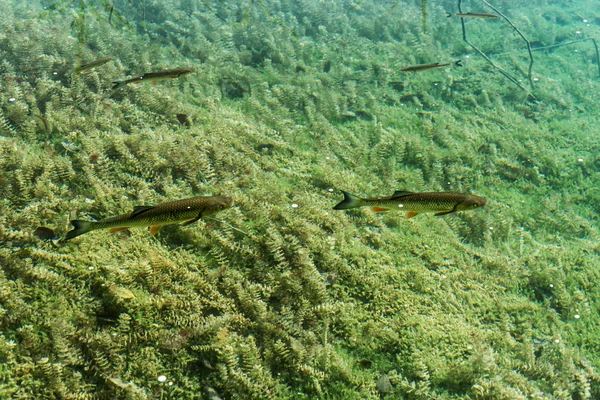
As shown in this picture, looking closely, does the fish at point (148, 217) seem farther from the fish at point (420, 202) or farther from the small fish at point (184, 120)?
the small fish at point (184, 120)

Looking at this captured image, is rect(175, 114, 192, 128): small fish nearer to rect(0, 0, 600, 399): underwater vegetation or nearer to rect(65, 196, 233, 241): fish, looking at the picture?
rect(0, 0, 600, 399): underwater vegetation

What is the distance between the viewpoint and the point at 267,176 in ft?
19.1

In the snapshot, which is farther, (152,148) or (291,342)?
(152,148)

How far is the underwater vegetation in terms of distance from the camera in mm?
3686

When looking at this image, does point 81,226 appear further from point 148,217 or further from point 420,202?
point 420,202

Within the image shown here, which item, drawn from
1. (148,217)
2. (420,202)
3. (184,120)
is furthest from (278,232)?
(184,120)

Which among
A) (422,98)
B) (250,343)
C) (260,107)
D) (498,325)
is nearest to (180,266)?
(250,343)

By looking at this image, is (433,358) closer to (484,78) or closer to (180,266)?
(180,266)

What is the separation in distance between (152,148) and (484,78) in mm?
8724

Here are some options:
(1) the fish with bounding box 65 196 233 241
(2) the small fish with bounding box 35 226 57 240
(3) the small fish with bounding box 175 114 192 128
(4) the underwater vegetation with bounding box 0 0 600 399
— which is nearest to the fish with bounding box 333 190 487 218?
(1) the fish with bounding box 65 196 233 241

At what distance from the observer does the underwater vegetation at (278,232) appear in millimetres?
3686

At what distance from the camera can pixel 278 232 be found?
15.7 ft

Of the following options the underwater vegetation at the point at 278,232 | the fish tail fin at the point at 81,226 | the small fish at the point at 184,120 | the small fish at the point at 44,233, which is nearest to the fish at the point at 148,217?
the fish tail fin at the point at 81,226

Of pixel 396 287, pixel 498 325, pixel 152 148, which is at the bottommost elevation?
pixel 498 325
